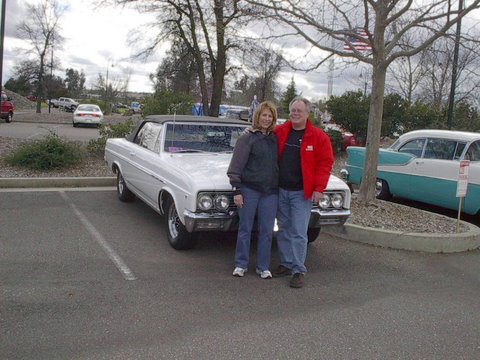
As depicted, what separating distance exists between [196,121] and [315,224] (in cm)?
237

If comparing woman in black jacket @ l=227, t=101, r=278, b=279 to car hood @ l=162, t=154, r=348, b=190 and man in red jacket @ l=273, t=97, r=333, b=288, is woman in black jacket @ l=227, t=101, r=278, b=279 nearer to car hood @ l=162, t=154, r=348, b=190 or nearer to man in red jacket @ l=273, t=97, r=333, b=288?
man in red jacket @ l=273, t=97, r=333, b=288

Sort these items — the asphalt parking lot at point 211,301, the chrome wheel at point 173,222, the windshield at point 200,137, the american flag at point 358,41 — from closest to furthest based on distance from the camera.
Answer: the asphalt parking lot at point 211,301
the chrome wheel at point 173,222
the windshield at point 200,137
the american flag at point 358,41

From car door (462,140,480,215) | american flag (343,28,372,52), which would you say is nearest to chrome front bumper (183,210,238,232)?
american flag (343,28,372,52)

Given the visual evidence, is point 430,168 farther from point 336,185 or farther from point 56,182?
point 56,182

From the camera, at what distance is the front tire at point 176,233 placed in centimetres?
559

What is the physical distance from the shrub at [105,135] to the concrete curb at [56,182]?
2098 mm

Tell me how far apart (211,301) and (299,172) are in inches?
57.7

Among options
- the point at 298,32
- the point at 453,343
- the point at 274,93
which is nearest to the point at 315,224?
the point at 453,343

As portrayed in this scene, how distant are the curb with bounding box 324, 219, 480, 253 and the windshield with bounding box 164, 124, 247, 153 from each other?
1885 millimetres

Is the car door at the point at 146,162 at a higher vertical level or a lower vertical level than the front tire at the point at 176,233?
higher

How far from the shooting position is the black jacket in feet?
15.7

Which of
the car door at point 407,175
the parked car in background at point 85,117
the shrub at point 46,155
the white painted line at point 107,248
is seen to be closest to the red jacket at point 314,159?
the white painted line at point 107,248

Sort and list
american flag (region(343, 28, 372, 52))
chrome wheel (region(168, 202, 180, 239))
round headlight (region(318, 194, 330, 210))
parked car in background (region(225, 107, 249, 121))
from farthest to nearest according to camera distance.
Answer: parked car in background (region(225, 107, 249, 121)) → american flag (region(343, 28, 372, 52)) → chrome wheel (region(168, 202, 180, 239)) → round headlight (region(318, 194, 330, 210))

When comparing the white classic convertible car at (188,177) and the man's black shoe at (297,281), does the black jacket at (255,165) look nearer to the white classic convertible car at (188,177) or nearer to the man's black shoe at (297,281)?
the white classic convertible car at (188,177)
